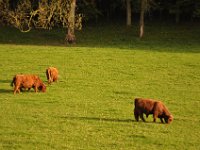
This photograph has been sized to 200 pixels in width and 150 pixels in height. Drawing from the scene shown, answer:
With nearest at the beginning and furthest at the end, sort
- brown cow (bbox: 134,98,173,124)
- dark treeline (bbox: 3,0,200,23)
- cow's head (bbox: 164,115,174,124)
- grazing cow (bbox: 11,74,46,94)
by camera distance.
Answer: brown cow (bbox: 134,98,173,124) < cow's head (bbox: 164,115,174,124) < grazing cow (bbox: 11,74,46,94) < dark treeline (bbox: 3,0,200,23)

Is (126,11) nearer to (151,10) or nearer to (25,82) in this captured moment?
(151,10)

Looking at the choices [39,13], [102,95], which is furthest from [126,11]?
[102,95]

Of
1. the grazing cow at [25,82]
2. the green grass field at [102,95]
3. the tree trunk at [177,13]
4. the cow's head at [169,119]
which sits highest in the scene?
the tree trunk at [177,13]

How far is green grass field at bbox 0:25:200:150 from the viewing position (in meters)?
17.3

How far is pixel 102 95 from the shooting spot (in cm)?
2589

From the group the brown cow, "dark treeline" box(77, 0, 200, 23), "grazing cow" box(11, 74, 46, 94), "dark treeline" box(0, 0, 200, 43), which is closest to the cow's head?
the brown cow

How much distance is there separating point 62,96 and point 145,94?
14.8 feet

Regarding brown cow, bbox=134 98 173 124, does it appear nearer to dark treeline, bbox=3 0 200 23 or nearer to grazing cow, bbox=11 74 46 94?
grazing cow, bbox=11 74 46 94

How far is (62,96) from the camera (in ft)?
82.7

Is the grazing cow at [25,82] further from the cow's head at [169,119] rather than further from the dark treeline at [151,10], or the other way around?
the dark treeline at [151,10]

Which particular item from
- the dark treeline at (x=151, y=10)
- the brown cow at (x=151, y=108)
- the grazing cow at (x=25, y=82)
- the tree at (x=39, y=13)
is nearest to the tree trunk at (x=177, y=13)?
the dark treeline at (x=151, y=10)

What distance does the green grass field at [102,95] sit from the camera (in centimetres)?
1731

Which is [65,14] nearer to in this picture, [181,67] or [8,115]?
[181,67]

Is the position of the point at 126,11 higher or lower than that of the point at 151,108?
higher
